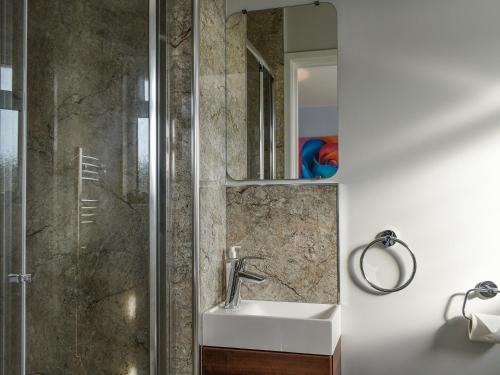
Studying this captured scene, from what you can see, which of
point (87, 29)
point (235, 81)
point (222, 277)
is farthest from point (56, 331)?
point (235, 81)

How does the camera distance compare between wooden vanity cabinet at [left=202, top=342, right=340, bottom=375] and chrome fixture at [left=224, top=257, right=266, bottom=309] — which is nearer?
wooden vanity cabinet at [left=202, top=342, right=340, bottom=375]

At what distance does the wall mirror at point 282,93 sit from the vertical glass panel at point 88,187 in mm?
499

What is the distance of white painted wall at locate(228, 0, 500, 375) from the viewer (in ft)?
5.96

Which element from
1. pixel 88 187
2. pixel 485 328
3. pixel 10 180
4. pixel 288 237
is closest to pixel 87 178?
pixel 88 187

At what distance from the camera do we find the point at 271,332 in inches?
66.2

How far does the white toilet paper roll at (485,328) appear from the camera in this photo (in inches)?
65.1

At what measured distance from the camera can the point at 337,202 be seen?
1915 millimetres

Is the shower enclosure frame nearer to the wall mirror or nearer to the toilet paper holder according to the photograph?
the wall mirror

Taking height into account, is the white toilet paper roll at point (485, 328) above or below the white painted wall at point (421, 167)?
below

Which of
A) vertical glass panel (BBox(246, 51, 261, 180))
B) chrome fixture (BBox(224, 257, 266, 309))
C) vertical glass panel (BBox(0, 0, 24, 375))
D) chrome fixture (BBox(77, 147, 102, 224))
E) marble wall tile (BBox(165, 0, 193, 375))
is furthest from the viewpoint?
vertical glass panel (BBox(246, 51, 261, 180))

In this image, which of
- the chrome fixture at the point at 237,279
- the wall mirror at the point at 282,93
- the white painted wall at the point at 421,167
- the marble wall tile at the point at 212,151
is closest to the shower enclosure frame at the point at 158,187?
the marble wall tile at the point at 212,151

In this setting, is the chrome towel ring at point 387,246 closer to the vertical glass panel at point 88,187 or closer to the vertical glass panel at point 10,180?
the vertical glass panel at point 88,187

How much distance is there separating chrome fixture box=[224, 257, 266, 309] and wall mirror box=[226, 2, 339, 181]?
375 millimetres

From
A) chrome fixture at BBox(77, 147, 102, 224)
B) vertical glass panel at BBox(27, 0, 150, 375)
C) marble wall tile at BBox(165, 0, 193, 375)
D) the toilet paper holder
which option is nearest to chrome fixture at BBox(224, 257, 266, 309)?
marble wall tile at BBox(165, 0, 193, 375)
